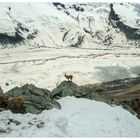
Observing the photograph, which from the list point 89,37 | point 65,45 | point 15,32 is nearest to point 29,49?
point 15,32

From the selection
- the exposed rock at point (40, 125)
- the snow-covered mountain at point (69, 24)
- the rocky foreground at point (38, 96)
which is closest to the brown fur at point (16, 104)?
the rocky foreground at point (38, 96)

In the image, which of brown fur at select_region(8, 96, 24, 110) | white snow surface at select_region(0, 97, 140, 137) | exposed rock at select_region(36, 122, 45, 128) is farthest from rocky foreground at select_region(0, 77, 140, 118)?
exposed rock at select_region(36, 122, 45, 128)

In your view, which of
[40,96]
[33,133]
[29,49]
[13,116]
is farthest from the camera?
[29,49]

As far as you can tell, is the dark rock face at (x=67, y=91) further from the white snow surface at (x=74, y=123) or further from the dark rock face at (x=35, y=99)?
the white snow surface at (x=74, y=123)

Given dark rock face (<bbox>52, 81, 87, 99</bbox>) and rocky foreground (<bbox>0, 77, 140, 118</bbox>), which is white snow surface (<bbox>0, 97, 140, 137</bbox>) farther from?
dark rock face (<bbox>52, 81, 87, 99</bbox>)

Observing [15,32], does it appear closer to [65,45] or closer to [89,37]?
[65,45]

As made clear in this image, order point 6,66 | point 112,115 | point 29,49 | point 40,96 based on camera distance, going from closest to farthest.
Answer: point 112,115, point 40,96, point 6,66, point 29,49
